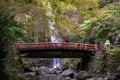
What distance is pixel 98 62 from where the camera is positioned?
2634 centimetres

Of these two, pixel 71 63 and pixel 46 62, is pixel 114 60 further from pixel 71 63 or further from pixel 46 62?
pixel 46 62

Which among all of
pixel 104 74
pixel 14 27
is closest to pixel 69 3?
pixel 14 27

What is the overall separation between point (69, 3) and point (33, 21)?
85.6 inches

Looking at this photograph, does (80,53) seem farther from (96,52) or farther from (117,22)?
(117,22)

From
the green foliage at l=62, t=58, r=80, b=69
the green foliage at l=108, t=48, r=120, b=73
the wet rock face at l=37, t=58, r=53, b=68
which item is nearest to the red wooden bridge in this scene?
the green foliage at l=108, t=48, r=120, b=73

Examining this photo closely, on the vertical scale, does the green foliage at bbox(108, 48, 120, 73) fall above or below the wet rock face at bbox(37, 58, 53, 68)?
above

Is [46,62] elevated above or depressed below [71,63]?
below

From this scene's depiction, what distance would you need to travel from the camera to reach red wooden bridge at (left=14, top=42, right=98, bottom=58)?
90.8 feet

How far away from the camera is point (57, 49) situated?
2797 centimetres

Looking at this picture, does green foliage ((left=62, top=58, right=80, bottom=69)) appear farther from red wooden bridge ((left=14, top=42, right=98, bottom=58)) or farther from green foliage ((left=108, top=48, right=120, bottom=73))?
green foliage ((left=108, top=48, right=120, bottom=73))

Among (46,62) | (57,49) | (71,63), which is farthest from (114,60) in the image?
(46,62)

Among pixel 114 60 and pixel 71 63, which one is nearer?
pixel 114 60

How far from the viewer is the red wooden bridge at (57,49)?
90.8 feet

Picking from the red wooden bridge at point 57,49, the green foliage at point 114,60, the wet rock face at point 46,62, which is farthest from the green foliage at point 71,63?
the green foliage at point 114,60
